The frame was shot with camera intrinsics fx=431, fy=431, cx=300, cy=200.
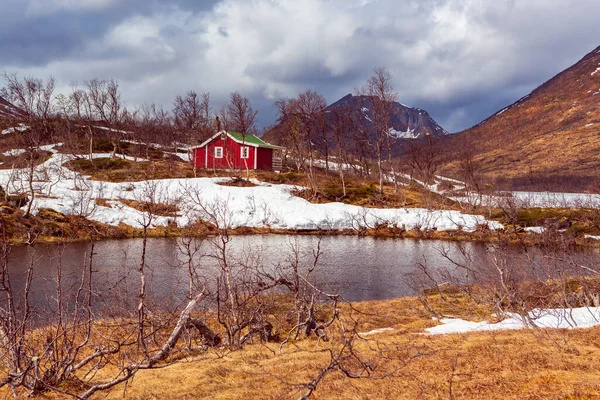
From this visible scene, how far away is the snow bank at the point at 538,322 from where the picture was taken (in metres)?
9.46

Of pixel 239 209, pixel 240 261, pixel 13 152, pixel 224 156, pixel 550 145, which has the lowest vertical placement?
pixel 240 261

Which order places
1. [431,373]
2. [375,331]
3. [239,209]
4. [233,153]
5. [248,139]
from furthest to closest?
[248,139]
[233,153]
[239,209]
[375,331]
[431,373]

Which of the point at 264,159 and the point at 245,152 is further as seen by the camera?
the point at 264,159

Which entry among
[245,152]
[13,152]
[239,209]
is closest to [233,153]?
[245,152]

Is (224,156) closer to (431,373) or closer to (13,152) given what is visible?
(13,152)

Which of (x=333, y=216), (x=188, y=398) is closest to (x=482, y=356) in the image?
(x=188, y=398)

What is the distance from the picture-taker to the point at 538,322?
9.72 meters

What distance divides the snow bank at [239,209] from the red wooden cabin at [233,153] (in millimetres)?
13464

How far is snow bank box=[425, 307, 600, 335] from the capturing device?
9.46 m

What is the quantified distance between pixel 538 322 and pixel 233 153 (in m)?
47.5

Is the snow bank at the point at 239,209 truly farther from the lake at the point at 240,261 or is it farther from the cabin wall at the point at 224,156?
the cabin wall at the point at 224,156

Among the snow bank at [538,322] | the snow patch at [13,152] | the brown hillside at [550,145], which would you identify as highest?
the brown hillside at [550,145]

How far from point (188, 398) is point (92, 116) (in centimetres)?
7617

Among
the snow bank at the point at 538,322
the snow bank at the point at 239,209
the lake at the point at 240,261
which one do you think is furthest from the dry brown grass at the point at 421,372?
the snow bank at the point at 239,209
